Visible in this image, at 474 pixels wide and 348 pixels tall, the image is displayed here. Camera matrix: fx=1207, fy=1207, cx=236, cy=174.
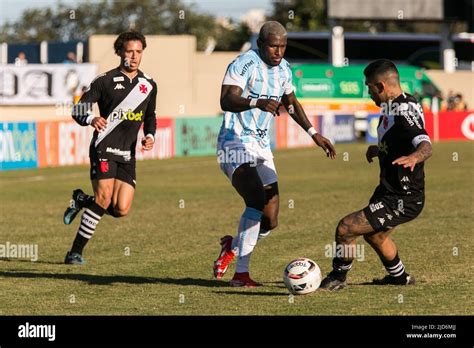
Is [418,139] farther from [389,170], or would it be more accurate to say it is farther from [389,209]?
[389,209]

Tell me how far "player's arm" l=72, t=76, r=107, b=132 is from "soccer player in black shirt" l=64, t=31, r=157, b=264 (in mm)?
11

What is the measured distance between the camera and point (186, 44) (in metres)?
56.8

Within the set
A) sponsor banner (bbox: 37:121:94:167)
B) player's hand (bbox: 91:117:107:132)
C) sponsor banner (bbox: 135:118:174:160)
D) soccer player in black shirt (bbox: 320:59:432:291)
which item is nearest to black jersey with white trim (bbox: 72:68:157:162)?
player's hand (bbox: 91:117:107:132)

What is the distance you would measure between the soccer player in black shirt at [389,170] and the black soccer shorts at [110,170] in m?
3.22

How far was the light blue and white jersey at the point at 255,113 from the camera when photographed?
1143cm

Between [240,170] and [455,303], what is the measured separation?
8.00 ft

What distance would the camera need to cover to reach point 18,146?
102 ft

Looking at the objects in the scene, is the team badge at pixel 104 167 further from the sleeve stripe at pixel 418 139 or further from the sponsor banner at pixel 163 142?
the sponsor banner at pixel 163 142

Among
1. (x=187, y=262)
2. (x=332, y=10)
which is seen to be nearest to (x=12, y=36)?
(x=332, y=10)

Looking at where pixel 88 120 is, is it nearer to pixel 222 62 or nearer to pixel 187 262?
pixel 187 262

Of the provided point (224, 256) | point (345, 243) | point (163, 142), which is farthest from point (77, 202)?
point (163, 142)

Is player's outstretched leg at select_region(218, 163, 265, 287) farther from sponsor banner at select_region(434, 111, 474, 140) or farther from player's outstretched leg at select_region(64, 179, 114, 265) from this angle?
sponsor banner at select_region(434, 111, 474, 140)

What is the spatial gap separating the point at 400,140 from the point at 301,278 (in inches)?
59.7

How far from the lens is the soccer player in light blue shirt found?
1120 cm
